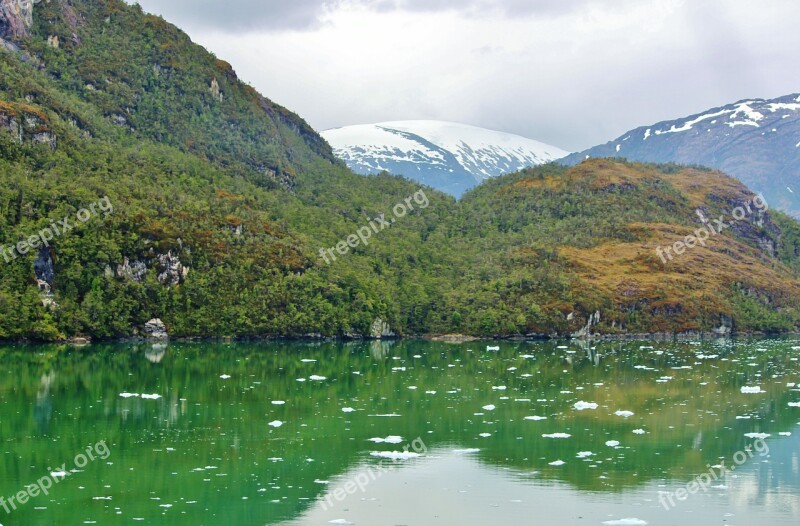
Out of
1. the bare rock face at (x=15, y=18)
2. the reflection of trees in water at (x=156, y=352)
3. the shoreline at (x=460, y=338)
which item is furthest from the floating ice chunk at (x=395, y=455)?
the bare rock face at (x=15, y=18)

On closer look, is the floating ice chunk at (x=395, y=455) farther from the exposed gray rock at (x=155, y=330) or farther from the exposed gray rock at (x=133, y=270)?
the exposed gray rock at (x=133, y=270)

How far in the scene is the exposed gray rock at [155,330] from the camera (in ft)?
341

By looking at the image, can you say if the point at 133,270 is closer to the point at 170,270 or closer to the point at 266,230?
the point at 170,270

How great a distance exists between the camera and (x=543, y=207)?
563ft

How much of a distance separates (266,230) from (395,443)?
92.7 meters

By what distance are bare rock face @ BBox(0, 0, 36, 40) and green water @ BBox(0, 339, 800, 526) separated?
104043mm

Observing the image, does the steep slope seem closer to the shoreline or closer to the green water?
the shoreline

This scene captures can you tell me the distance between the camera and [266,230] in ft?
418

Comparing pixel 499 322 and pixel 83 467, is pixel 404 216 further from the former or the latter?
pixel 83 467

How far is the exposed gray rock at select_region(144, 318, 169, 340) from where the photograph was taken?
10388 centimetres

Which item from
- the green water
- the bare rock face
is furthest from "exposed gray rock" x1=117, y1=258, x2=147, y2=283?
the bare rock face

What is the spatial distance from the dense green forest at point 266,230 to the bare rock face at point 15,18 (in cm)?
174

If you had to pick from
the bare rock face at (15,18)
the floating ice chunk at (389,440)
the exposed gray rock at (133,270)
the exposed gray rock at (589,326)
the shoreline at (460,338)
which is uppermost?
the bare rock face at (15,18)

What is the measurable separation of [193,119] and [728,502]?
532ft
